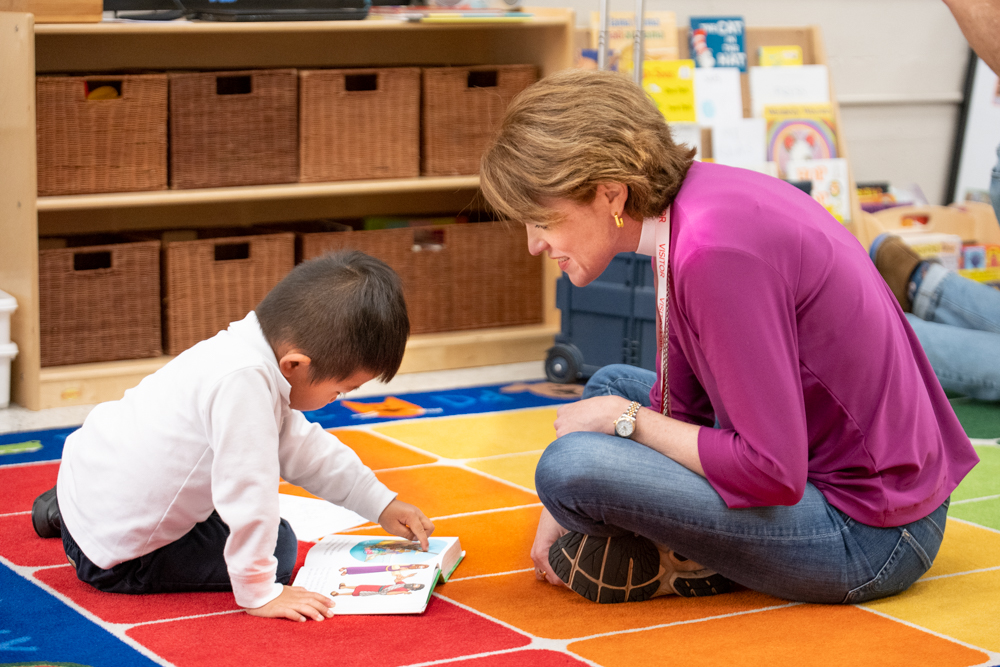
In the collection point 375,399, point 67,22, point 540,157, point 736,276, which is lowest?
point 375,399

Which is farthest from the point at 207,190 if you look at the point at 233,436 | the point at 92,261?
the point at 233,436

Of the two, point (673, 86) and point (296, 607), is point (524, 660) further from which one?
point (673, 86)

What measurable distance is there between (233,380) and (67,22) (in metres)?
1.53

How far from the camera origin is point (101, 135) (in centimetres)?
266

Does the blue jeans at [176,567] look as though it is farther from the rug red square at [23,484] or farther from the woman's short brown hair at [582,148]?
the woman's short brown hair at [582,148]

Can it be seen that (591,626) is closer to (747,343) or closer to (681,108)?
(747,343)

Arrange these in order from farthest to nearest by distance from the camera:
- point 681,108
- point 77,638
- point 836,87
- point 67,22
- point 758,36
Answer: point 836,87, point 758,36, point 681,108, point 67,22, point 77,638

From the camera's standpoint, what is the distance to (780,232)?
1315 mm

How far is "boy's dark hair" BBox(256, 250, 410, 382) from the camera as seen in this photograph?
55.6 inches

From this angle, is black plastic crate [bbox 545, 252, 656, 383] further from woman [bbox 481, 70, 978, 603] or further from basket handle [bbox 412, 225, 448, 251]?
woman [bbox 481, 70, 978, 603]

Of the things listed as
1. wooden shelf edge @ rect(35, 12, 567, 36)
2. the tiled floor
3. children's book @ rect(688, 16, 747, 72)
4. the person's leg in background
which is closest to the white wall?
children's book @ rect(688, 16, 747, 72)

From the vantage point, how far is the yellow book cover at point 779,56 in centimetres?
367

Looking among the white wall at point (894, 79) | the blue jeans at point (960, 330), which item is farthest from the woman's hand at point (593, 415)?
the white wall at point (894, 79)

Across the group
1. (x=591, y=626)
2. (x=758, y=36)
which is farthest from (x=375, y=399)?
(x=758, y=36)
